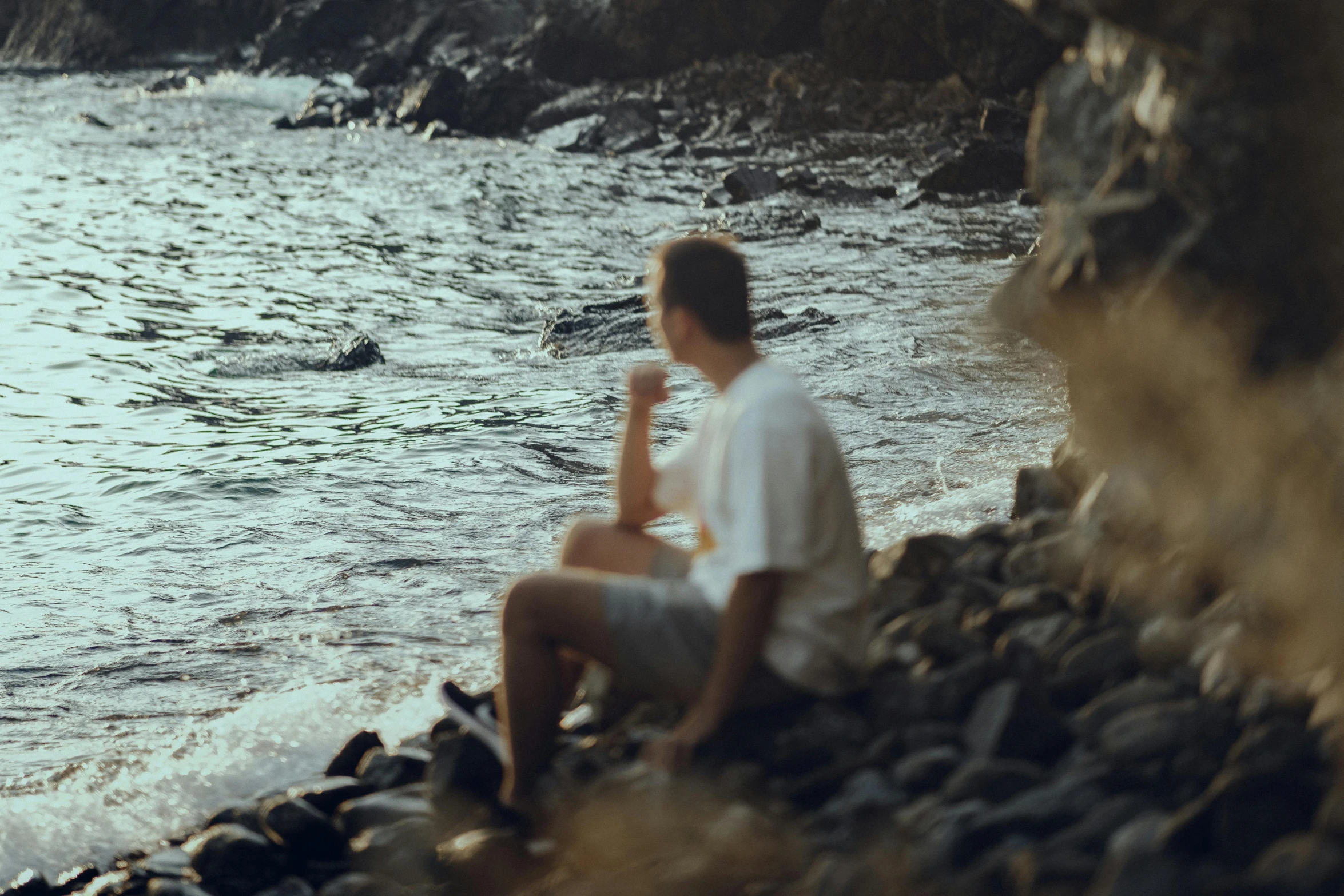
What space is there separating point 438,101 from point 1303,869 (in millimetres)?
27848

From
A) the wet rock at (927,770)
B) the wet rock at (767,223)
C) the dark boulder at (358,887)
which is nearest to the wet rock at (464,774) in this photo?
the dark boulder at (358,887)

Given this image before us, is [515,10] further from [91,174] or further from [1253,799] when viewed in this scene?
[1253,799]

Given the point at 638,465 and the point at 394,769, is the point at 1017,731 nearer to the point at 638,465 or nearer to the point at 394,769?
the point at 638,465

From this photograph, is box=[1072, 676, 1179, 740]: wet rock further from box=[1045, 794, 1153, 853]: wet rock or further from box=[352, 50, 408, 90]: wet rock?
box=[352, 50, 408, 90]: wet rock

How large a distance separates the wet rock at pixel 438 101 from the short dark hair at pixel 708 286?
2576 centimetres

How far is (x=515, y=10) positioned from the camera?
37.2 meters

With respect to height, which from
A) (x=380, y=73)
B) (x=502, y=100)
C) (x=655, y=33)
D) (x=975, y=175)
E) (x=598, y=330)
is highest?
(x=655, y=33)

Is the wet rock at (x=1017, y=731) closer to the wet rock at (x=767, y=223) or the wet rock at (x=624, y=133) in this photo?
the wet rock at (x=767, y=223)

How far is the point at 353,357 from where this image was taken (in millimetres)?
11477

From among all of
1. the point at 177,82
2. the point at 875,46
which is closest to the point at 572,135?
the point at 875,46

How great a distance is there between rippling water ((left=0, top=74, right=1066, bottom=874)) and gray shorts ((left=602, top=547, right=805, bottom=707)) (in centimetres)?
183

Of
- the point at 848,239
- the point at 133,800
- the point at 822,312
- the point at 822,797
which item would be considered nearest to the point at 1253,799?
the point at 822,797

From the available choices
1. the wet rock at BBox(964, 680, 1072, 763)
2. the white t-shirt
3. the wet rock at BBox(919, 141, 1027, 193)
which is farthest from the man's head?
the wet rock at BBox(919, 141, 1027, 193)

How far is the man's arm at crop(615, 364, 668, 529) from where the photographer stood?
11.9ft
